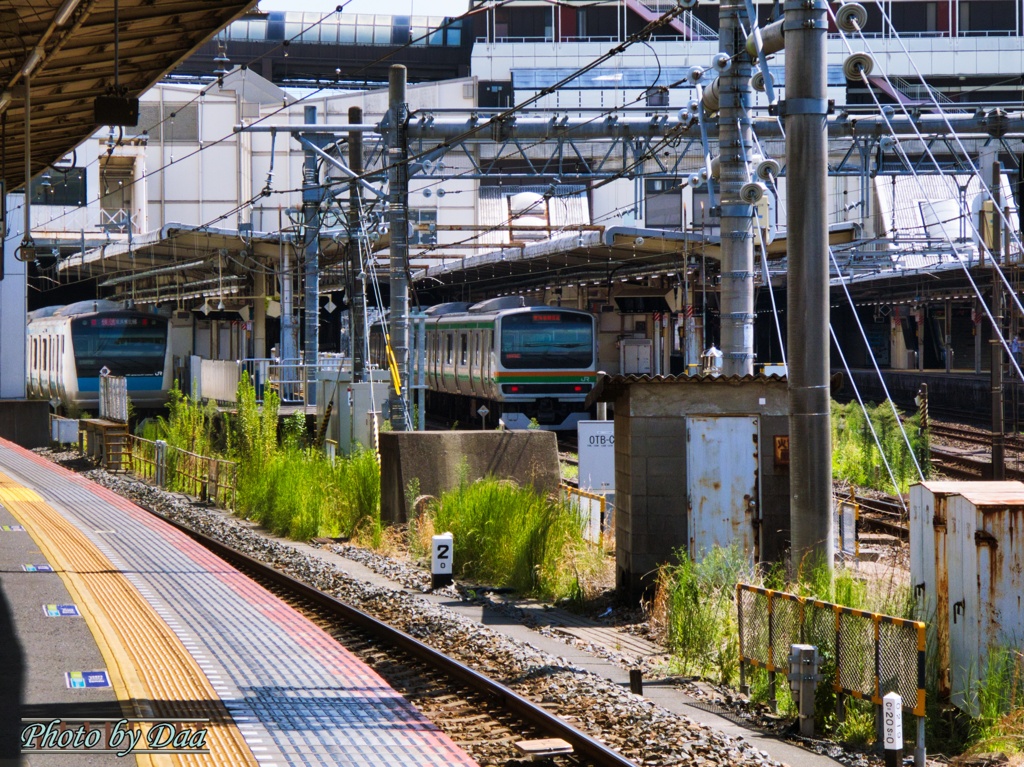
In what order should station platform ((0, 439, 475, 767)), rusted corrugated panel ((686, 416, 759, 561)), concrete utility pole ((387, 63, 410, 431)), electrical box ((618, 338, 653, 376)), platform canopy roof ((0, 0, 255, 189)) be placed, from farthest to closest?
electrical box ((618, 338, 653, 376))
concrete utility pole ((387, 63, 410, 431))
rusted corrugated panel ((686, 416, 759, 561))
platform canopy roof ((0, 0, 255, 189))
station platform ((0, 439, 475, 767))

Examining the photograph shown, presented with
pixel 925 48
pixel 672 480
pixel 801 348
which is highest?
pixel 925 48

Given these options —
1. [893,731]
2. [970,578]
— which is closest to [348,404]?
[970,578]

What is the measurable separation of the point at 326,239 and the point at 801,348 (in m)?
21.3

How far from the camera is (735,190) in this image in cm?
1208

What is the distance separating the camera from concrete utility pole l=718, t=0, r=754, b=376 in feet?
39.3

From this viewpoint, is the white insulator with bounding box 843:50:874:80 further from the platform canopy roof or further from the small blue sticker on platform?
the small blue sticker on platform

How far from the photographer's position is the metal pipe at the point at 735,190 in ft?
39.3

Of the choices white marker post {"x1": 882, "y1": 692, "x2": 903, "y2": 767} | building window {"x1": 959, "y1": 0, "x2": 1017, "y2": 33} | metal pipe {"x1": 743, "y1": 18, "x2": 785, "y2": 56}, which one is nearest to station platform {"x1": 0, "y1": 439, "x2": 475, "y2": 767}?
white marker post {"x1": 882, "y1": 692, "x2": 903, "y2": 767}

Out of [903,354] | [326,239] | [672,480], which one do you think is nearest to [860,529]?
[672,480]

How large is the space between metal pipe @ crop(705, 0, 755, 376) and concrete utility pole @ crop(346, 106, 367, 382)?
1007 centimetres

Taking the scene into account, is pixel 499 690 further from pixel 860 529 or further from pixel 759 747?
pixel 860 529

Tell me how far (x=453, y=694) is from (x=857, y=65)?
5.53m

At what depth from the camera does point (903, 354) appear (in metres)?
50.2

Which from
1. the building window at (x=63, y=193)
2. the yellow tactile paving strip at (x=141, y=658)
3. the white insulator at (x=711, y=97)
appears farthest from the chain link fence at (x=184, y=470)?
the building window at (x=63, y=193)
